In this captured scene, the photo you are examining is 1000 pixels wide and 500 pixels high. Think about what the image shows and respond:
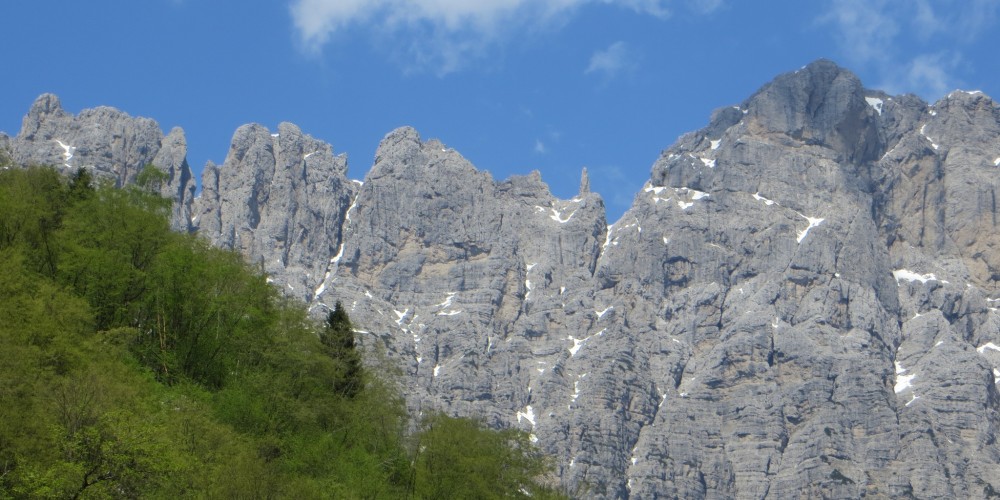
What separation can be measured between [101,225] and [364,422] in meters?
18.9

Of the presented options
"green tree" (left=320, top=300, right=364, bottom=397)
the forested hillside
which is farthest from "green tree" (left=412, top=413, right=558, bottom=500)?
"green tree" (left=320, top=300, right=364, bottom=397)

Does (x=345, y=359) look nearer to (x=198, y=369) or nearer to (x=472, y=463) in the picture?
(x=198, y=369)

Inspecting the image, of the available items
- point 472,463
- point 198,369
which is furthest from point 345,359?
point 472,463

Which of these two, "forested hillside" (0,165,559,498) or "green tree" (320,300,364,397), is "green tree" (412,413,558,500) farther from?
"green tree" (320,300,364,397)

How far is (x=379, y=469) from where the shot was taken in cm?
6944

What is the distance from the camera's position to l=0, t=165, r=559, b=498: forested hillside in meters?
49.2

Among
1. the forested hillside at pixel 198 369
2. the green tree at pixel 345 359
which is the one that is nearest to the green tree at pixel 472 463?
the forested hillside at pixel 198 369

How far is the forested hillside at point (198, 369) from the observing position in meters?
49.2

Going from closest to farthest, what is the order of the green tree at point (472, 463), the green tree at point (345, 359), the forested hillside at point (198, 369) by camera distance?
the forested hillside at point (198, 369)
the green tree at point (472, 463)
the green tree at point (345, 359)

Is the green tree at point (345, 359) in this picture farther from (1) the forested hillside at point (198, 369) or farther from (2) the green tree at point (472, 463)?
(2) the green tree at point (472, 463)

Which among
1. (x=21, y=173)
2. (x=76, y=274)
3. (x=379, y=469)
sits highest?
(x=21, y=173)

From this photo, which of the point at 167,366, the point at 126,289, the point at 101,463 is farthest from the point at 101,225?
the point at 101,463

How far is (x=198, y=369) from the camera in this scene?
2904 inches

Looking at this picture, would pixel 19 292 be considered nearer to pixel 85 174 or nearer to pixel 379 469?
pixel 379 469
